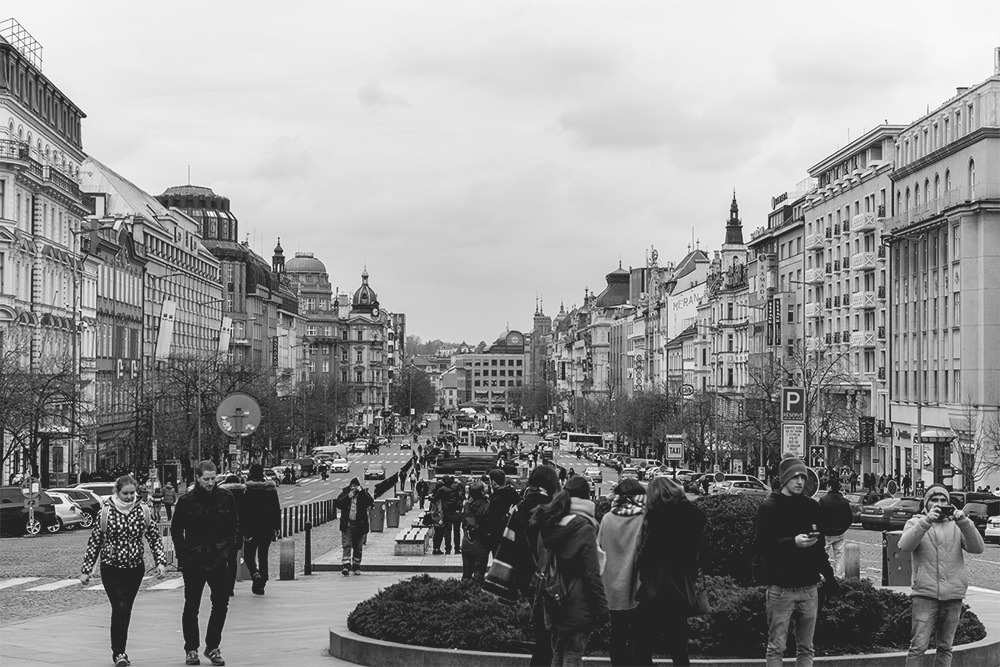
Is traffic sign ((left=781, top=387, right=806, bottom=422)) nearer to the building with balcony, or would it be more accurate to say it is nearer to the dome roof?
the building with balcony

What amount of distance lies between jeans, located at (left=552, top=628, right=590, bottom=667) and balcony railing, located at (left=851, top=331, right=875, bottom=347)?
279 ft

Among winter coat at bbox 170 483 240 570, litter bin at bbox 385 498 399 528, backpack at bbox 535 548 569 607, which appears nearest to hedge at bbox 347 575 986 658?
winter coat at bbox 170 483 240 570

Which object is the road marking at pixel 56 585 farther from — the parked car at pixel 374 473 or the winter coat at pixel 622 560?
the parked car at pixel 374 473

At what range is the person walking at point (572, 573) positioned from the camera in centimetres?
1238

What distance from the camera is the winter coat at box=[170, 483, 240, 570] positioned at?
16.0 meters

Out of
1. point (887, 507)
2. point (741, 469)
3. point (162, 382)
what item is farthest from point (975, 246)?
point (162, 382)

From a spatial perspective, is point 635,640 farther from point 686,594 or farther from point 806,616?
point 806,616

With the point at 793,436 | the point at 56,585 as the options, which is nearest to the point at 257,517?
the point at 56,585

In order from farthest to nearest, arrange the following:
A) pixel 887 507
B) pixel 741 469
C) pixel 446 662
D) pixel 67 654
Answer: pixel 741 469
pixel 887 507
pixel 67 654
pixel 446 662

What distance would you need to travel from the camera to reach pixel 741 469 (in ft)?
353

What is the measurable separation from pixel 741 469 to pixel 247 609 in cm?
8788

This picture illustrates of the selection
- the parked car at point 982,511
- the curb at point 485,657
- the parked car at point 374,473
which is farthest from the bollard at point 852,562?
the parked car at point 374,473

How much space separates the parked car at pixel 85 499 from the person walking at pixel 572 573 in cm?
3931

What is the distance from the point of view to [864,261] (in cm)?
9594
